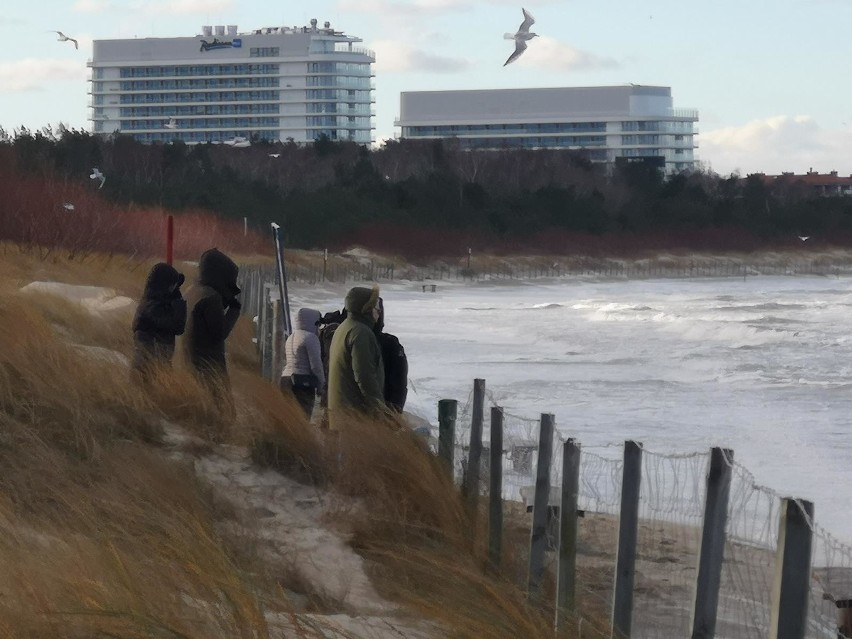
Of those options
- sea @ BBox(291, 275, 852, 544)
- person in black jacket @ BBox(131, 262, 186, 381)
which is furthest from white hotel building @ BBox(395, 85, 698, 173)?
person in black jacket @ BBox(131, 262, 186, 381)

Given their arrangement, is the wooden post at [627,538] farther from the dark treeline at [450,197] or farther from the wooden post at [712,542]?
the dark treeline at [450,197]

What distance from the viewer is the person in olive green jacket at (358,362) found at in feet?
24.6

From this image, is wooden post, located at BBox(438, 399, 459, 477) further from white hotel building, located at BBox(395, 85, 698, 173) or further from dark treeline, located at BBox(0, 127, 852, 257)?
white hotel building, located at BBox(395, 85, 698, 173)

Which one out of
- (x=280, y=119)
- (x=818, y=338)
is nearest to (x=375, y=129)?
(x=280, y=119)

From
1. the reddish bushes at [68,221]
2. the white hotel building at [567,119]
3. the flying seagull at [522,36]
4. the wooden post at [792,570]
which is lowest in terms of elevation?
the wooden post at [792,570]

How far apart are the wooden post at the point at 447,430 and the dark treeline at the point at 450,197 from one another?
50.1 meters

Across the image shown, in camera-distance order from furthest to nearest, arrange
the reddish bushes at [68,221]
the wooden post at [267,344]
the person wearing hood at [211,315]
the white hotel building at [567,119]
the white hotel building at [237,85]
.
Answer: the white hotel building at [237,85] → the white hotel building at [567,119] → the reddish bushes at [68,221] → the wooden post at [267,344] → the person wearing hood at [211,315]

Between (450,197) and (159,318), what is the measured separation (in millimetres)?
72900

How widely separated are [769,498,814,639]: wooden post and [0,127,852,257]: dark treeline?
53667mm

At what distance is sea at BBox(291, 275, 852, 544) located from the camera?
47.1ft

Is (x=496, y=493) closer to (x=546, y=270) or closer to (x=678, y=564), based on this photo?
(x=678, y=564)

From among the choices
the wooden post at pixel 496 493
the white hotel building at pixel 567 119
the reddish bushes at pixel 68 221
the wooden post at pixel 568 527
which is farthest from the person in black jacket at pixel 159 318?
the white hotel building at pixel 567 119

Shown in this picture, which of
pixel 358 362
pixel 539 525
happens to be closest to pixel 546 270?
pixel 358 362

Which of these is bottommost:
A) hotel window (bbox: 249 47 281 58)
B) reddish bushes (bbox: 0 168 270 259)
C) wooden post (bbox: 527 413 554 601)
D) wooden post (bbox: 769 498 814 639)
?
wooden post (bbox: 527 413 554 601)
